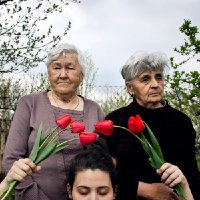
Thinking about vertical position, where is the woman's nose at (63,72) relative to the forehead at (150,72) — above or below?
above

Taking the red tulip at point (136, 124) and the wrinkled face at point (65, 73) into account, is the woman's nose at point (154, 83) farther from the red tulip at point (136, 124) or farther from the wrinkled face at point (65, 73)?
the red tulip at point (136, 124)

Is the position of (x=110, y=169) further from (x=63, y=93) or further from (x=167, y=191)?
(x=63, y=93)

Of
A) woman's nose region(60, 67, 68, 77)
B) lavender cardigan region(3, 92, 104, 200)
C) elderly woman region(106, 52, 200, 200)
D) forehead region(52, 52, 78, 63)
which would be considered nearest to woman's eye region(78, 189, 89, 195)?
elderly woman region(106, 52, 200, 200)

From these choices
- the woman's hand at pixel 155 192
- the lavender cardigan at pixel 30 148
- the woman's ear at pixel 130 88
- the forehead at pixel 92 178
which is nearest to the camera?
the forehead at pixel 92 178

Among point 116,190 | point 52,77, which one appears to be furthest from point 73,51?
point 116,190

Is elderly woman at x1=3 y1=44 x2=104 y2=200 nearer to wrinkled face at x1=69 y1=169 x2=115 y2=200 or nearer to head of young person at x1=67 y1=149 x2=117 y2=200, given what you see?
head of young person at x1=67 y1=149 x2=117 y2=200

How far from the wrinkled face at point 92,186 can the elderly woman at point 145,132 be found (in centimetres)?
20

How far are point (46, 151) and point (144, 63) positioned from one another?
93 centimetres

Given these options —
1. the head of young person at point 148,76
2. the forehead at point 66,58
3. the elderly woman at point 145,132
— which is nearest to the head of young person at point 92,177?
the elderly woman at point 145,132

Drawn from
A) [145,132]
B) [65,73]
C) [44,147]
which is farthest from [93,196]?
[65,73]

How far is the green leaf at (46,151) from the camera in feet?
6.68

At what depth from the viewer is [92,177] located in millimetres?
2357

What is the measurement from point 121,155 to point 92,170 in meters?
0.24

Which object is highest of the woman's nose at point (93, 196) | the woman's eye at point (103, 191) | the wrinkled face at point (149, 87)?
the wrinkled face at point (149, 87)
